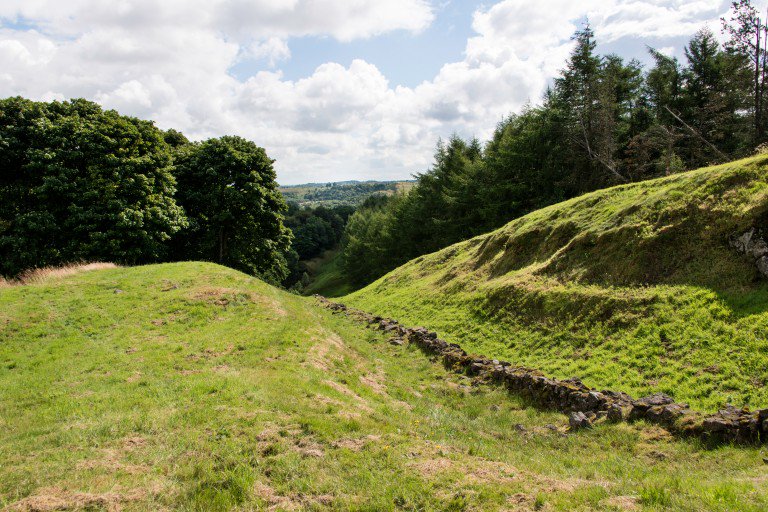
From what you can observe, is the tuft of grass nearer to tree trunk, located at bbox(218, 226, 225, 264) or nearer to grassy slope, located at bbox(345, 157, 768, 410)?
tree trunk, located at bbox(218, 226, 225, 264)

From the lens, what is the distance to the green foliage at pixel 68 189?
30109 millimetres

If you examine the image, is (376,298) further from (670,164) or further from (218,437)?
(218,437)

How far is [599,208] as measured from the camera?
81.6 feet

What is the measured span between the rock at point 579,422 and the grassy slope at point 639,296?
2.64 m

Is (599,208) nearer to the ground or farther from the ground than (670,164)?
nearer to the ground

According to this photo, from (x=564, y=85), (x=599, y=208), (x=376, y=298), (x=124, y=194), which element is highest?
(x=564, y=85)

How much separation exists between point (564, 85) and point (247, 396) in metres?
52.8

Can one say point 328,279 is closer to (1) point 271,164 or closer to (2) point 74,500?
(1) point 271,164

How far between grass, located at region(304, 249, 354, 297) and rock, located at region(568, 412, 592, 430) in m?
70.0

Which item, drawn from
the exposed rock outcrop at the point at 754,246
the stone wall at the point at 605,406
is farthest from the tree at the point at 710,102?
the stone wall at the point at 605,406

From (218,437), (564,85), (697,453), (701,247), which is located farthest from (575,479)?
(564,85)

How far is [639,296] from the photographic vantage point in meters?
17.2

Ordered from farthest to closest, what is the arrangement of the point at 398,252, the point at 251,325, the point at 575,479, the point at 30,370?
the point at 398,252 < the point at 251,325 < the point at 30,370 < the point at 575,479

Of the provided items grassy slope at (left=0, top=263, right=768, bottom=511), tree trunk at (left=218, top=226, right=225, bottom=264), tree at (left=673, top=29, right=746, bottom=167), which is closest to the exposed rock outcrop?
grassy slope at (left=0, top=263, right=768, bottom=511)
